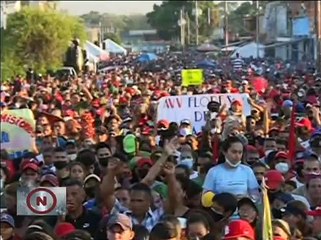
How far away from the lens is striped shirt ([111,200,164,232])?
7.53m

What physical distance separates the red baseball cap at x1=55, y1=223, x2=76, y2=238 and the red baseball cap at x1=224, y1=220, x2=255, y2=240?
1447 millimetres

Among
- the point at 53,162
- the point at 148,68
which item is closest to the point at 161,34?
the point at 148,68

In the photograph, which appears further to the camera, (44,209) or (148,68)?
(148,68)

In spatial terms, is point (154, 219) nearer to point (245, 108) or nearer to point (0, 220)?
point (0, 220)

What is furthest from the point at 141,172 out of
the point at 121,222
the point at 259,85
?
the point at 259,85

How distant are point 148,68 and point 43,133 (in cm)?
1991

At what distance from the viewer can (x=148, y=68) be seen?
111 ft

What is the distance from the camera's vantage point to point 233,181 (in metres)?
8.41

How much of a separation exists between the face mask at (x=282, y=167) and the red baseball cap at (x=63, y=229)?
259 cm

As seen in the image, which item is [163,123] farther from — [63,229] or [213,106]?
[63,229]

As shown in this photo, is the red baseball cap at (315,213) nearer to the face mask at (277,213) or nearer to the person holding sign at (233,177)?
the face mask at (277,213)

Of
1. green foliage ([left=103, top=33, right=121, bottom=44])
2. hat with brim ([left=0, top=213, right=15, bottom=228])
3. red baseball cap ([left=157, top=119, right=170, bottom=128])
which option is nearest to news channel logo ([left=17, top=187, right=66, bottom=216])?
hat with brim ([left=0, top=213, right=15, bottom=228])

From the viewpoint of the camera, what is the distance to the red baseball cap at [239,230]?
21.0ft

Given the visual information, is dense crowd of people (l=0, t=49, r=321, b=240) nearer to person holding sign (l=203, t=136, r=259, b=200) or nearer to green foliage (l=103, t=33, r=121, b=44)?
person holding sign (l=203, t=136, r=259, b=200)
